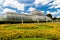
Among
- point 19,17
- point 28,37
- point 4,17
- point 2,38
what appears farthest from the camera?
point 19,17

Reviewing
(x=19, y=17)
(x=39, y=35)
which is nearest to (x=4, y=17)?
Result: (x=19, y=17)

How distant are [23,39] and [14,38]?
85 centimetres

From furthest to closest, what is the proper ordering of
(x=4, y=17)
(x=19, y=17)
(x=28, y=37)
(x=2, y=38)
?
(x=19, y=17) < (x=4, y=17) < (x=28, y=37) < (x=2, y=38)

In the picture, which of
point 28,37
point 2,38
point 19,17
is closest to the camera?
point 2,38

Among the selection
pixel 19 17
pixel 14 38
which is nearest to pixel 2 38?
pixel 14 38

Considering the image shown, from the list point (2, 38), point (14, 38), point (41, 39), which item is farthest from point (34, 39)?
point (2, 38)

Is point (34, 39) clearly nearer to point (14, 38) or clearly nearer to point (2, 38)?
point (14, 38)

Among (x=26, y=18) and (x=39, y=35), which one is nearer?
(x=39, y=35)

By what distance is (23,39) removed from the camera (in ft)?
46.2

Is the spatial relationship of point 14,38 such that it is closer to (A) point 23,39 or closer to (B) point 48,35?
(A) point 23,39

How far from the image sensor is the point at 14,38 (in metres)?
14.4

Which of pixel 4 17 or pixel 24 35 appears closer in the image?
pixel 24 35

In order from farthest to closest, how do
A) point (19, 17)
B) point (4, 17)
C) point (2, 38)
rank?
point (19, 17), point (4, 17), point (2, 38)

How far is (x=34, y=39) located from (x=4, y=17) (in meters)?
39.4
